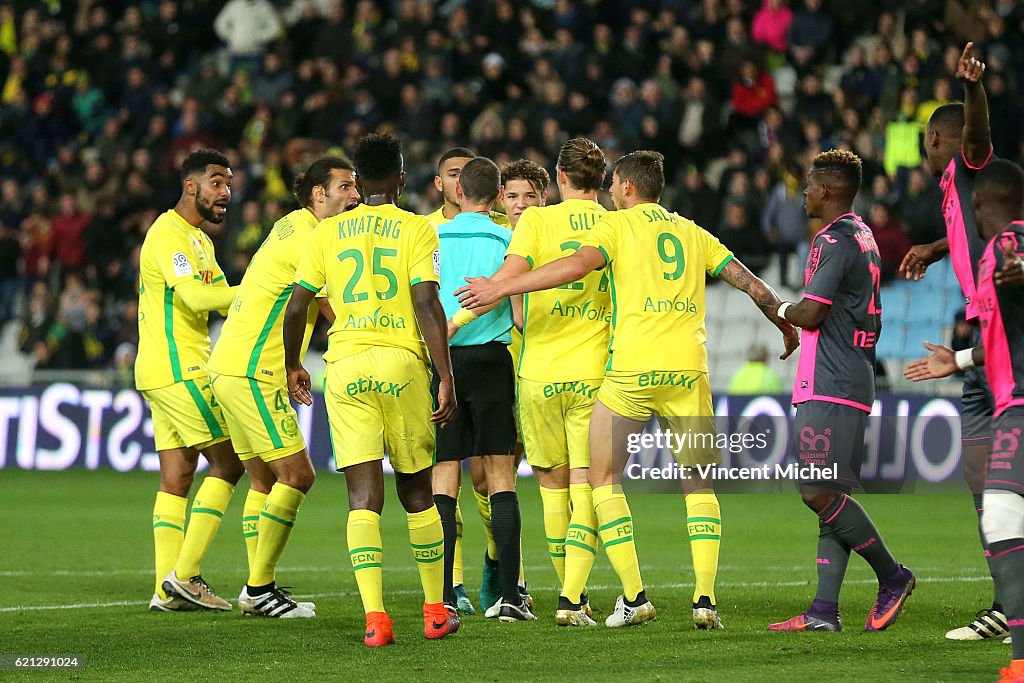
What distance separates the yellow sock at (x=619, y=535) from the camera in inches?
297

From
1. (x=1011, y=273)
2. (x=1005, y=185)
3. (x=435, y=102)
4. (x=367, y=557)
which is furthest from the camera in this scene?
(x=435, y=102)

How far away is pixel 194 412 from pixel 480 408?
1.73 metres

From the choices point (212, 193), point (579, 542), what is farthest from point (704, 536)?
point (212, 193)

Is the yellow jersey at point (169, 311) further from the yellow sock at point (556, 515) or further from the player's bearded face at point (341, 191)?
the yellow sock at point (556, 515)

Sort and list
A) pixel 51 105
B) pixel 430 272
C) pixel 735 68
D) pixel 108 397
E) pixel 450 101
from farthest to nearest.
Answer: pixel 51 105 → pixel 450 101 → pixel 735 68 → pixel 108 397 → pixel 430 272

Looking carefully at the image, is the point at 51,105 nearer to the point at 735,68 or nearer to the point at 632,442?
the point at 735,68

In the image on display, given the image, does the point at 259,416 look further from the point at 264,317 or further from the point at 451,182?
the point at 451,182

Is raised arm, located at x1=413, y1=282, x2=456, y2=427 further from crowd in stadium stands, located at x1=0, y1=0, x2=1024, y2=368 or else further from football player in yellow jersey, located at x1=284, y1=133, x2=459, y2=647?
crowd in stadium stands, located at x1=0, y1=0, x2=1024, y2=368

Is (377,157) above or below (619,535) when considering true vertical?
above

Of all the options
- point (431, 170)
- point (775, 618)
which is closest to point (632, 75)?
point (431, 170)

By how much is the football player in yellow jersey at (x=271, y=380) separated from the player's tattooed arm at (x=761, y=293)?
1995mm

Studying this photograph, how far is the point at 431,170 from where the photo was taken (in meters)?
19.9

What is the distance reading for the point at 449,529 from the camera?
8.00 m

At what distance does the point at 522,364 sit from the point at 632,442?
77 centimetres
